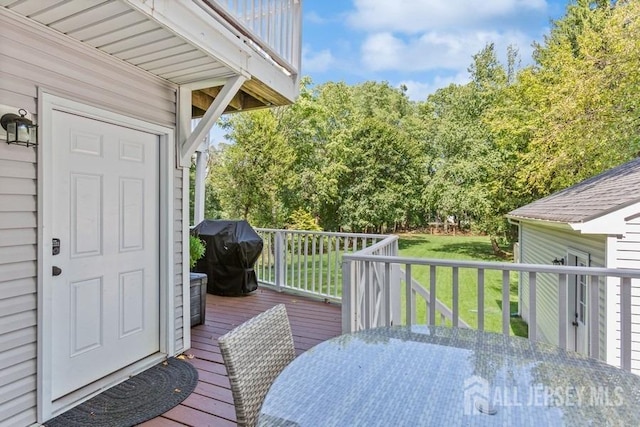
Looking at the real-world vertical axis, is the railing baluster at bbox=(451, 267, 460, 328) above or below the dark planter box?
above

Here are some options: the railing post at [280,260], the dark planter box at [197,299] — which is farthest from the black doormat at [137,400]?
the railing post at [280,260]

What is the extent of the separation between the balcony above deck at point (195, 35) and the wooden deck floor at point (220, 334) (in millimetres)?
2365

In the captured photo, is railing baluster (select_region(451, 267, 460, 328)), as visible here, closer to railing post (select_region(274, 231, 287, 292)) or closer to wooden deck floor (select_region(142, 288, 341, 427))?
wooden deck floor (select_region(142, 288, 341, 427))

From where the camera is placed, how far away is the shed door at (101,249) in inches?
94.4

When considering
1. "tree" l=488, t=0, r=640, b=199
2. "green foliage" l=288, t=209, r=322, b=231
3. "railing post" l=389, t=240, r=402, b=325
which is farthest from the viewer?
"green foliage" l=288, t=209, r=322, b=231

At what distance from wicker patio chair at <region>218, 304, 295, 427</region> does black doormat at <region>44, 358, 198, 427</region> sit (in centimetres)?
132

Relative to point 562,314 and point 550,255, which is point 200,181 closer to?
point 562,314

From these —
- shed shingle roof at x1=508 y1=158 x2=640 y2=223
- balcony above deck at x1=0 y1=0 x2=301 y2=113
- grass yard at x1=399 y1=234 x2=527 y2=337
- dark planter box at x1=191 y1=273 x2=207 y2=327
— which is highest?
balcony above deck at x1=0 y1=0 x2=301 y2=113

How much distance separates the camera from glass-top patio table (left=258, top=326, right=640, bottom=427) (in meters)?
1.02

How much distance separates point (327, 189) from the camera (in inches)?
607

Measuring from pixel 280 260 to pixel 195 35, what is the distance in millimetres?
3889

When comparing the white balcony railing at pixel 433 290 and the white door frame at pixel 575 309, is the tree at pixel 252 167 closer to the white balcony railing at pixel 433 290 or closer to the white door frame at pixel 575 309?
the white balcony railing at pixel 433 290

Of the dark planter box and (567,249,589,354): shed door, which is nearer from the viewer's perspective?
the dark planter box

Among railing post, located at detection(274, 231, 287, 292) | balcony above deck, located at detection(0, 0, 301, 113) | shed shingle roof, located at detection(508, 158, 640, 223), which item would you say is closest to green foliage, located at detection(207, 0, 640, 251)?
shed shingle roof, located at detection(508, 158, 640, 223)
